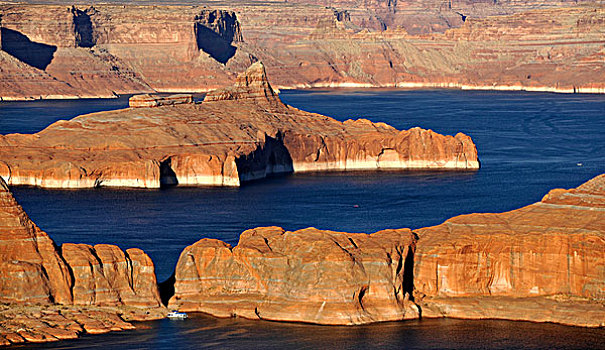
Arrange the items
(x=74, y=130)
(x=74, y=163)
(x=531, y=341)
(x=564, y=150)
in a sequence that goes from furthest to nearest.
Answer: (x=564, y=150)
(x=74, y=130)
(x=74, y=163)
(x=531, y=341)

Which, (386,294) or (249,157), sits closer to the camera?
(386,294)

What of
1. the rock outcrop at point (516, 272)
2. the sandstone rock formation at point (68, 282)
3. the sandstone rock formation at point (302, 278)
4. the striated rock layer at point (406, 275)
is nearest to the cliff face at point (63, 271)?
the sandstone rock formation at point (68, 282)

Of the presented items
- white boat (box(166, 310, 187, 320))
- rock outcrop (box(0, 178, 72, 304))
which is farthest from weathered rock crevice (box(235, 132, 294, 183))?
white boat (box(166, 310, 187, 320))

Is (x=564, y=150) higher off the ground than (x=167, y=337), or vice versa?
(x=564, y=150)

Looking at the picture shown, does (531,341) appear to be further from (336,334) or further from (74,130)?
(74,130)

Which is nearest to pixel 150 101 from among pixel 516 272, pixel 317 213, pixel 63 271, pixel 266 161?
pixel 266 161

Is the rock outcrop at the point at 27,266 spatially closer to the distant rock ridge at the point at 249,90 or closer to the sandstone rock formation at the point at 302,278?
the sandstone rock formation at the point at 302,278

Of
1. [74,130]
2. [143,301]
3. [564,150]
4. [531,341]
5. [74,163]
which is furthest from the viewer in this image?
[564,150]

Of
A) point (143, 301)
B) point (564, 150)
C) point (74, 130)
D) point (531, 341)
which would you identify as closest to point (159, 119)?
point (74, 130)

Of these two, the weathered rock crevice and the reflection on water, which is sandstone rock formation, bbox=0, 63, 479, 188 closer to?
the weathered rock crevice
